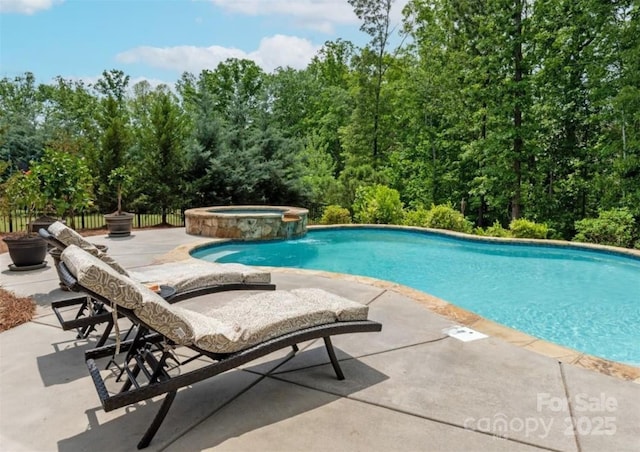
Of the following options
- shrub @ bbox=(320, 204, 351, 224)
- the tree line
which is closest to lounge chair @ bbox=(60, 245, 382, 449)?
the tree line

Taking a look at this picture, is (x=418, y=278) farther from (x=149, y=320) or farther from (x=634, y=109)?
(x=634, y=109)

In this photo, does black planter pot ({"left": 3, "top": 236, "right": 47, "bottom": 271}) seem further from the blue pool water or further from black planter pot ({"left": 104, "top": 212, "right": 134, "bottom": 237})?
black planter pot ({"left": 104, "top": 212, "right": 134, "bottom": 237})

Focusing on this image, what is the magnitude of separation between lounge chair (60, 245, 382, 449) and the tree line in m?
9.37

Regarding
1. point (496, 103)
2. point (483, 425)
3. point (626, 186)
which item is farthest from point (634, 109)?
point (483, 425)

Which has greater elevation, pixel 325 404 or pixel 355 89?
pixel 355 89

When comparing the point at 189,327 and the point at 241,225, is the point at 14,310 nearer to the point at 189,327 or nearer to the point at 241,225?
the point at 189,327

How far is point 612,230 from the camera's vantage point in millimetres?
10547

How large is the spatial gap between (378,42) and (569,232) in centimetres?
1067

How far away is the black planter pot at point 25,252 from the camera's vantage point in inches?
239

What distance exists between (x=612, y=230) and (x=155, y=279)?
11282mm

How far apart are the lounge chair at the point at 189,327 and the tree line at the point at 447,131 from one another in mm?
9373

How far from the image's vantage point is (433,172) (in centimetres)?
1831

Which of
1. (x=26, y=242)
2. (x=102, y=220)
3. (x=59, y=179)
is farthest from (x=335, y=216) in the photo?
(x=26, y=242)

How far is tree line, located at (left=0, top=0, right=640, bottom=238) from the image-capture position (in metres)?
12.6
